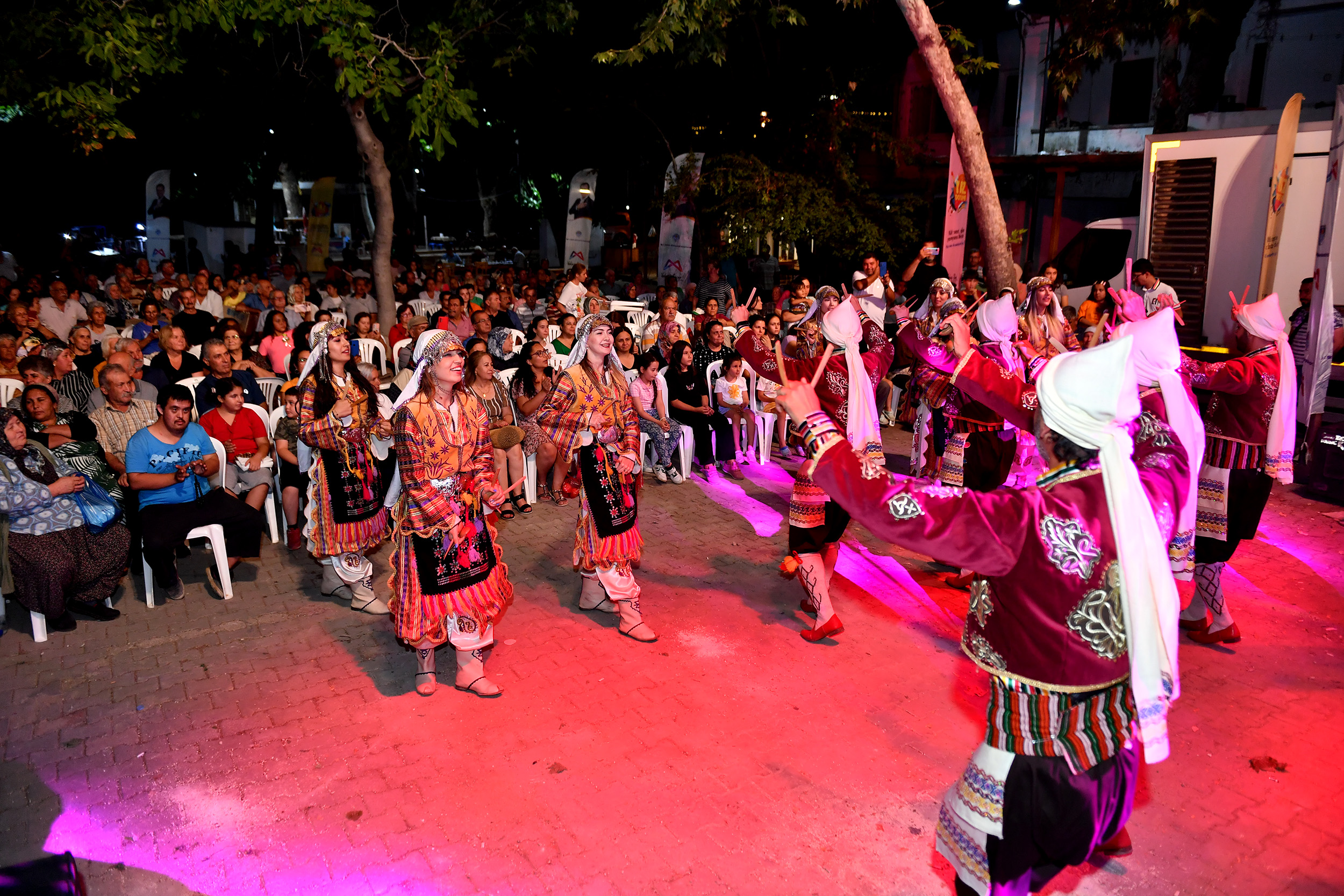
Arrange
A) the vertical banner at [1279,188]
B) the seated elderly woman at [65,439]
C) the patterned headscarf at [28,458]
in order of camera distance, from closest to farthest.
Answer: the patterned headscarf at [28,458] < the seated elderly woman at [65,439] < the vertical banner at [1279,188]

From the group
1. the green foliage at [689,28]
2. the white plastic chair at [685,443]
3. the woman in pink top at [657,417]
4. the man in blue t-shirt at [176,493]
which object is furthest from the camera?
the green foliage at [689,28]

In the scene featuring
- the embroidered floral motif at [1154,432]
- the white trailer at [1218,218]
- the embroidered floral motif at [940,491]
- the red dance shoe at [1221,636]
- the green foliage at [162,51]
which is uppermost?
the green foliage at [162,51]

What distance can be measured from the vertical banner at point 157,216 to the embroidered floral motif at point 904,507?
16.8 meters

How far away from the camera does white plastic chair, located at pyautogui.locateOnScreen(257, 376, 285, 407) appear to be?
8211mm

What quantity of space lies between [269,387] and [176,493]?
2351 mm

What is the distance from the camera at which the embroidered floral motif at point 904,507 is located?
2.54 metres

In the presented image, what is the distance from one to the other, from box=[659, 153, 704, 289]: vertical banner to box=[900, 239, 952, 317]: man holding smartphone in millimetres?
3590

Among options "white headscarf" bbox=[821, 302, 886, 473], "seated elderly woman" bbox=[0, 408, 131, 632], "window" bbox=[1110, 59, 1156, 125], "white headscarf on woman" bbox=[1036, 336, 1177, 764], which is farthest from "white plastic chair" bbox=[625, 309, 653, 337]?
"window" bbox=[1110, 59, 1156, 125]

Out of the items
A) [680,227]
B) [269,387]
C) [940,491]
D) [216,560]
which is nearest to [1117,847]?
[940,491]

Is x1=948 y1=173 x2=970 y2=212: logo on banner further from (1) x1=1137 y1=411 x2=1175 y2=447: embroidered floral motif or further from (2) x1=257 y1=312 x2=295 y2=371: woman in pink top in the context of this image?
(1) x1=1137 y1=411 x2=1175 y2=447: embroidered floral motif

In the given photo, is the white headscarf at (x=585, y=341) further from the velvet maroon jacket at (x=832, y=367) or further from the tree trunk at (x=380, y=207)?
the tree trunk at (x=380, y=207)

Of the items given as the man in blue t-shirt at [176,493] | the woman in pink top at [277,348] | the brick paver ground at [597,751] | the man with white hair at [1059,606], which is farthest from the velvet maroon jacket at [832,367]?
the woman in pink top at [277,348]

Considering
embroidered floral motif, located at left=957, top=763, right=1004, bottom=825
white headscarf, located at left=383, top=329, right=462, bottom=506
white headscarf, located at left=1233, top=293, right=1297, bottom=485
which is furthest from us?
white headscarf, located at left=1233, top=293, right=1297, bottom=485

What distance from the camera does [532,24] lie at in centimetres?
1234
